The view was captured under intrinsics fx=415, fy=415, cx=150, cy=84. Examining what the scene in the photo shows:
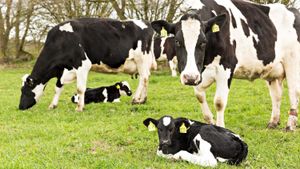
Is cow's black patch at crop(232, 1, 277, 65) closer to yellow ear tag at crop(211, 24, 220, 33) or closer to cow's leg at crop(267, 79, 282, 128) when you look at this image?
cow's leg at crop(267, 79, 282, 128)

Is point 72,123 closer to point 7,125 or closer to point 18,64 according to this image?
point 7,125

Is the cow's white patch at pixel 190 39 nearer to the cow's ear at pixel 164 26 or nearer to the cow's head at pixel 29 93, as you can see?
the cow's ear at pixel 164 26

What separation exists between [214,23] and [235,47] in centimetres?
84

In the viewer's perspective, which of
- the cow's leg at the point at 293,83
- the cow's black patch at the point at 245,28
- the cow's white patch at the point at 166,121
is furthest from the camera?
the cow's leg at the point at 293,83

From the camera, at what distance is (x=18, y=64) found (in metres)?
33.4

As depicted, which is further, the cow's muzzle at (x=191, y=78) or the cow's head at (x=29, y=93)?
the cow's head at (x=29, y=93)

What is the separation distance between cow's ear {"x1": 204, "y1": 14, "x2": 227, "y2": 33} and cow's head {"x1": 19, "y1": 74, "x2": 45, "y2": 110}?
6.75 meters

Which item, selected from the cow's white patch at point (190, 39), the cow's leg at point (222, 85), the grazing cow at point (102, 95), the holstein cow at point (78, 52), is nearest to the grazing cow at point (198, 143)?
the cow's white patch at point (190, 39)

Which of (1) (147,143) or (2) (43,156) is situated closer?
(2) (43,156)

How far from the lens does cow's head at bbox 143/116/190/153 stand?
591cm

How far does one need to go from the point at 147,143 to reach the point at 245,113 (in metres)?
4.24

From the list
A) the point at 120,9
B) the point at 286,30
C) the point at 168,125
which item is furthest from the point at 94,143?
the point at 120,9

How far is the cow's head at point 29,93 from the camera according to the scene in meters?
11.6

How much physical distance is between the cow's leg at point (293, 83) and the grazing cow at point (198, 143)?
285cm
